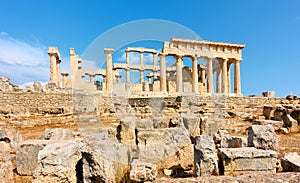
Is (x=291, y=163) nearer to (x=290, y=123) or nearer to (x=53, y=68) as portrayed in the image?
(x=290, y=123)

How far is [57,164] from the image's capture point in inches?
115

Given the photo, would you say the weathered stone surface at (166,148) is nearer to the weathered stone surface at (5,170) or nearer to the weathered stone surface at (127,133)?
the weathered stone surface at (127,133)

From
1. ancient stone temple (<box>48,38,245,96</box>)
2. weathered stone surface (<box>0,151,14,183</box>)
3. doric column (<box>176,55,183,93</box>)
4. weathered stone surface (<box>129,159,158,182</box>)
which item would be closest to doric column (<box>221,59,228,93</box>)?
ancient stone temple (<box>48,38,245,96</box>)

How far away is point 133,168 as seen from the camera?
298 centimetres

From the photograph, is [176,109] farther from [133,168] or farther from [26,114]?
[26,114]

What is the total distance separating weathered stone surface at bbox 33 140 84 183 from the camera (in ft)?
9.37

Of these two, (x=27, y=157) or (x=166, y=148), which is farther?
(x=166, y=148)

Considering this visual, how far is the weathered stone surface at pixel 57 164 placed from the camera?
9.37ft

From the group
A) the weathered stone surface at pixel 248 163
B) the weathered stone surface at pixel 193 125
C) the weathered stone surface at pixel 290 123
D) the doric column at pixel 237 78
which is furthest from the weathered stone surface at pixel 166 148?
the doric column at pixel 237 78

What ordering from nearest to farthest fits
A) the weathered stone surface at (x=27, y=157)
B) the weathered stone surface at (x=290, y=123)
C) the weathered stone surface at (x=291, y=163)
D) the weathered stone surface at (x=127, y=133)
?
the weathered stone surface at (x=291, y=163)
the weathered stone surface at (x=27, y=157)
the weathered stone surface at (x=127, y=133)
the weathered stone surface at (x=290, y=123)

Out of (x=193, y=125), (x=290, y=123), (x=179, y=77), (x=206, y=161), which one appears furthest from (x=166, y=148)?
(x=179, y=77)

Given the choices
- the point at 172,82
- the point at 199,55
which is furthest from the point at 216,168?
the point at 172,82

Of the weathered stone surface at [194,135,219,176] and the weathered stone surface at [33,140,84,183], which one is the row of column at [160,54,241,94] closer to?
the weathered stone surface at [194,135,219,176]

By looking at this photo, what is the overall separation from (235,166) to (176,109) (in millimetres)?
8014
